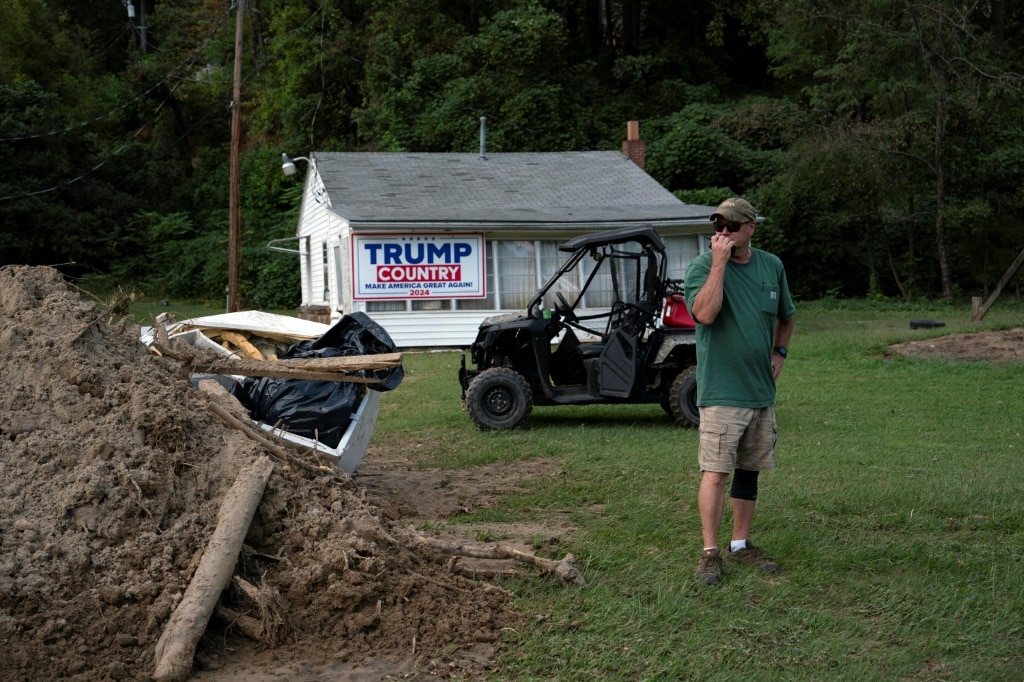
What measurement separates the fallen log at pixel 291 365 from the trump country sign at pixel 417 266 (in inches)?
547

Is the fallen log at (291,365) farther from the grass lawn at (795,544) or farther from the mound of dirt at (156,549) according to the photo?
the grass lawn at (795,544)

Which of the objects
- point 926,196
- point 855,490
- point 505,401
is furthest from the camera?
point 926,196

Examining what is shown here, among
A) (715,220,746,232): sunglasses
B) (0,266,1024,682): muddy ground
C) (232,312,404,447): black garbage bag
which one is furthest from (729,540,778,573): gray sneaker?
(232,312,404,447): black garbage bag

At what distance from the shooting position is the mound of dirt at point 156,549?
4090mm

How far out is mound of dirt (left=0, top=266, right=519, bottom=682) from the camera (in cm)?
409

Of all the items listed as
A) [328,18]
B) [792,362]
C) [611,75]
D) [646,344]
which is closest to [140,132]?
[328,18]

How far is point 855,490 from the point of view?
7137mm

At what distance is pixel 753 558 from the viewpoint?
17.6ft

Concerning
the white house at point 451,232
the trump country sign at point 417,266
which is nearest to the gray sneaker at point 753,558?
the white house at point 451,232

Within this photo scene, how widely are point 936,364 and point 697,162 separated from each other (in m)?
20.1

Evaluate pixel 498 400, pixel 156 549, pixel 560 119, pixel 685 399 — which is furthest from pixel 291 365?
pixel 560 119

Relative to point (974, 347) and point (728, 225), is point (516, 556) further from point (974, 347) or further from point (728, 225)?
point (974, 347)

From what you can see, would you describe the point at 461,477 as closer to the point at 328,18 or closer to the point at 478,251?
the point at 478,251

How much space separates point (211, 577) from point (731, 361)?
269 cm
